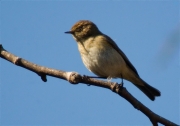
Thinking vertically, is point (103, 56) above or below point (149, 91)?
above

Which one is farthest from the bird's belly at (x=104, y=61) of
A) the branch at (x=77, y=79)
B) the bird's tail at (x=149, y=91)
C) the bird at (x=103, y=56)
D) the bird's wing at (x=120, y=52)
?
the branch at (x=77, y=79)

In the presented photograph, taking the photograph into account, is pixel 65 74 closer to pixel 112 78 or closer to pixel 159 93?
pixel 112 78

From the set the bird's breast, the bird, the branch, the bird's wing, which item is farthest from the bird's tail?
the branch

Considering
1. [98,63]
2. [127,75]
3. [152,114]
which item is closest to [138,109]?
[152,114]

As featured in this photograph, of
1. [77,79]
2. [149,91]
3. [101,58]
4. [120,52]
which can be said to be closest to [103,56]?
[101,58]

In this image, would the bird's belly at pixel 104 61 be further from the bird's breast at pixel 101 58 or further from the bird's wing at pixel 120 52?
the bird's wing at pixel 120 52

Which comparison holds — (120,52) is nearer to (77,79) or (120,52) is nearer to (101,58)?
(101,58)
